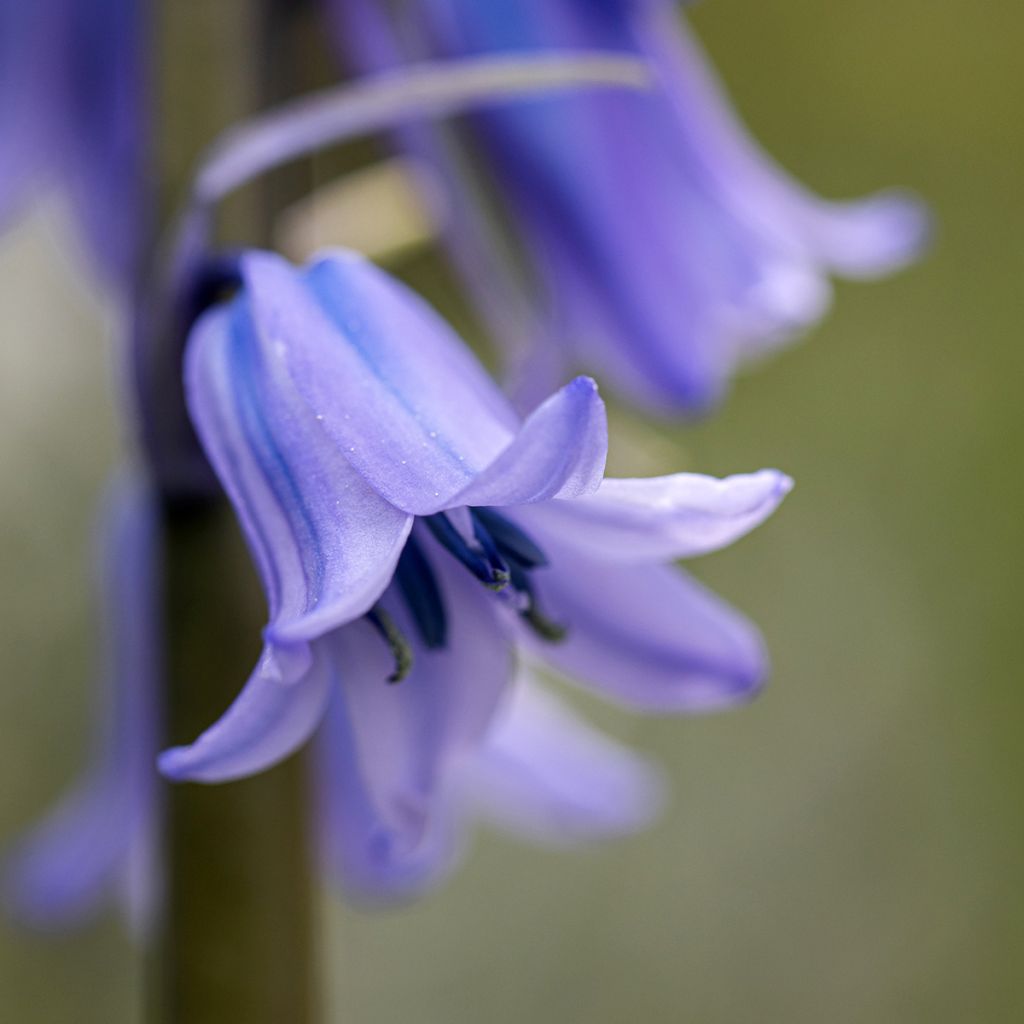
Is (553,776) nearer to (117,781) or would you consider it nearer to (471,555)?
(117,781)

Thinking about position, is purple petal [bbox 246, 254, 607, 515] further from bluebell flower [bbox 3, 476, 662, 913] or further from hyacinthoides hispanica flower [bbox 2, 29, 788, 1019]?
bluebell flower [bbox 3, 476, 662, 913]

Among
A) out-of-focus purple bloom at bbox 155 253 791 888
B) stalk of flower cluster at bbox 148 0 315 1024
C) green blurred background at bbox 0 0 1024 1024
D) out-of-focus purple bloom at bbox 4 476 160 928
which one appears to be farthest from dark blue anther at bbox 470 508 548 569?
green blurred background at bbox 0 0 1024 1024

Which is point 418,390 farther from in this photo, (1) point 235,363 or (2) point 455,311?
(2) point 455,311

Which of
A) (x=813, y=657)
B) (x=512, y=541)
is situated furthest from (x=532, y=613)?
(x=813, y=657)

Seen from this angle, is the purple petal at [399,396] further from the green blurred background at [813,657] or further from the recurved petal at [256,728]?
the green blurred background at [813,657]

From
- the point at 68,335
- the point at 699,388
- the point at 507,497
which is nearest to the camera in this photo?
the point at 507,497

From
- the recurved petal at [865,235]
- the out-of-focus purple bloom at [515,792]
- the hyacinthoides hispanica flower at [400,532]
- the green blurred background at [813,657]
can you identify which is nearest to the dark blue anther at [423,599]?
the hyacinthoides hispanica flower at [400,532]

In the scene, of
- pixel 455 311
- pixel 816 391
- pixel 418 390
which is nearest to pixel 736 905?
pixel 816 391
